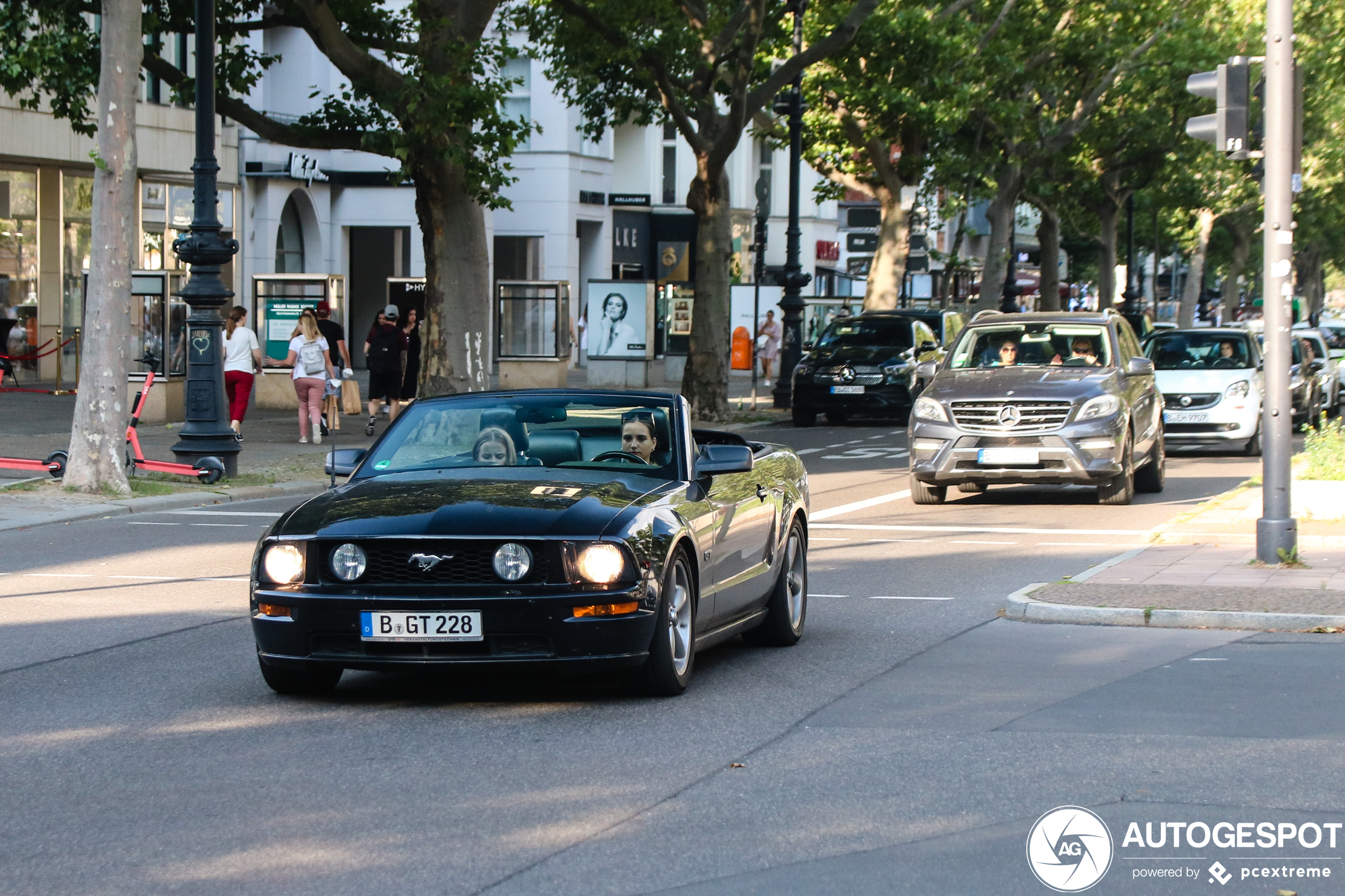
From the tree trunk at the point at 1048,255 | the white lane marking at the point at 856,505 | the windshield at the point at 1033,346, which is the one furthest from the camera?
the tree trunk at the point at 1048,255

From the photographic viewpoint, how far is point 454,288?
955 inches

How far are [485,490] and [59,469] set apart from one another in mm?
11589

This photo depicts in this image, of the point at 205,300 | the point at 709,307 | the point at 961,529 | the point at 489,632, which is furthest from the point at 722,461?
the point at 709,307

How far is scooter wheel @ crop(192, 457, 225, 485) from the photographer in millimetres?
18953

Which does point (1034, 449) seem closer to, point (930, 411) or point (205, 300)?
point (930, 411)

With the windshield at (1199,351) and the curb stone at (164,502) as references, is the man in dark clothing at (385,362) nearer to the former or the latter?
the curb stone at (164,502)

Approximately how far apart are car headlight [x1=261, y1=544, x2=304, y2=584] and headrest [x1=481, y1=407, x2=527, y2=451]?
1.38 meters

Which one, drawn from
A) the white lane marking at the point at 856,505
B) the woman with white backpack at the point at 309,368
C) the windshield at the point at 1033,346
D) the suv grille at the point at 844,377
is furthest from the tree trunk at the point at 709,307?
the windshield at the point at 1033,346

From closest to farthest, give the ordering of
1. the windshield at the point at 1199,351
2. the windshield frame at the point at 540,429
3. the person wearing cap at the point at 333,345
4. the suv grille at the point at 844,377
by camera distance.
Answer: the windshield frame at the point at 540,429 → the windshield at the point at 1199,351 → the person wearing cap at the point at 333,345 → the suv grille at the point at 844,377

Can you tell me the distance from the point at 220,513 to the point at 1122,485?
8.31 meters

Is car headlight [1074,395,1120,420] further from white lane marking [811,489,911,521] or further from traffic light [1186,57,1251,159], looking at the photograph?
traffic light [1186,57,1251,159]

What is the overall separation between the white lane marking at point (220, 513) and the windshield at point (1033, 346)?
264 inches

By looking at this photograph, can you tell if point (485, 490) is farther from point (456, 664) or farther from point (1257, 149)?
point (1257, 149)

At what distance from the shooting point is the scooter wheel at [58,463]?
60.0 ft
